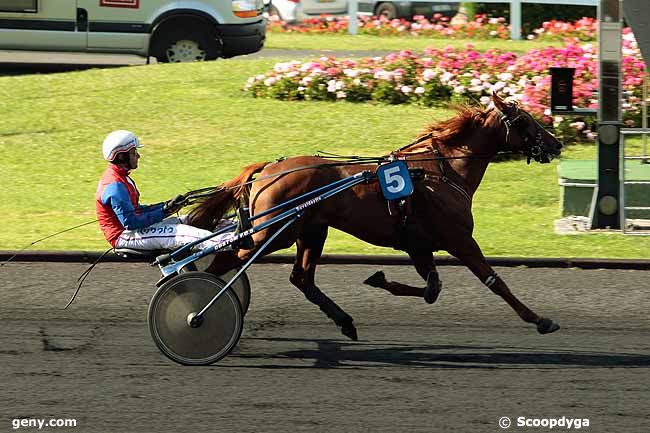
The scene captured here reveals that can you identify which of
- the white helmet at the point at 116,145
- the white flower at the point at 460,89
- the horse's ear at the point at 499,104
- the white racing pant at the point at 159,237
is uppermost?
the horse's ear at the point at 499,104


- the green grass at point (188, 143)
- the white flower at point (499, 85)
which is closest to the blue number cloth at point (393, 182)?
the green grass at point (188, 143)

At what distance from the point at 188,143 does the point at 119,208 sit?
7.55m

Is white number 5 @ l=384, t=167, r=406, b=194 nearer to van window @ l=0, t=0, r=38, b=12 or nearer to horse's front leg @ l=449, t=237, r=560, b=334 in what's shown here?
horse's front leg @ l=449, t=237, r=560, b=334

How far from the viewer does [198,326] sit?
303 inches

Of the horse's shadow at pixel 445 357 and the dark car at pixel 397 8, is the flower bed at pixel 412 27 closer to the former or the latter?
the dark car at pixel 397 8

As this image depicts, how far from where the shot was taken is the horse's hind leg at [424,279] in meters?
8.33

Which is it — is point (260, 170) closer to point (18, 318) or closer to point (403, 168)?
point (403, 168)

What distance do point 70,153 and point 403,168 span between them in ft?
26.2

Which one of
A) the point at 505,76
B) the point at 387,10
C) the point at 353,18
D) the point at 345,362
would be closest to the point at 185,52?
the point at 505,76

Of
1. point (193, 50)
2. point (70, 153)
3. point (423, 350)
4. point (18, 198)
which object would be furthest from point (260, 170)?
point (193, 50)

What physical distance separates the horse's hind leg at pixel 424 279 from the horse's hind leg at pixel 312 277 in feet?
1.33

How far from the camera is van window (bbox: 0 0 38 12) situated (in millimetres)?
17703

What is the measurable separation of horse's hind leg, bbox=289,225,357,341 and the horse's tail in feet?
1.70

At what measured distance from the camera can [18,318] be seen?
355 inches
